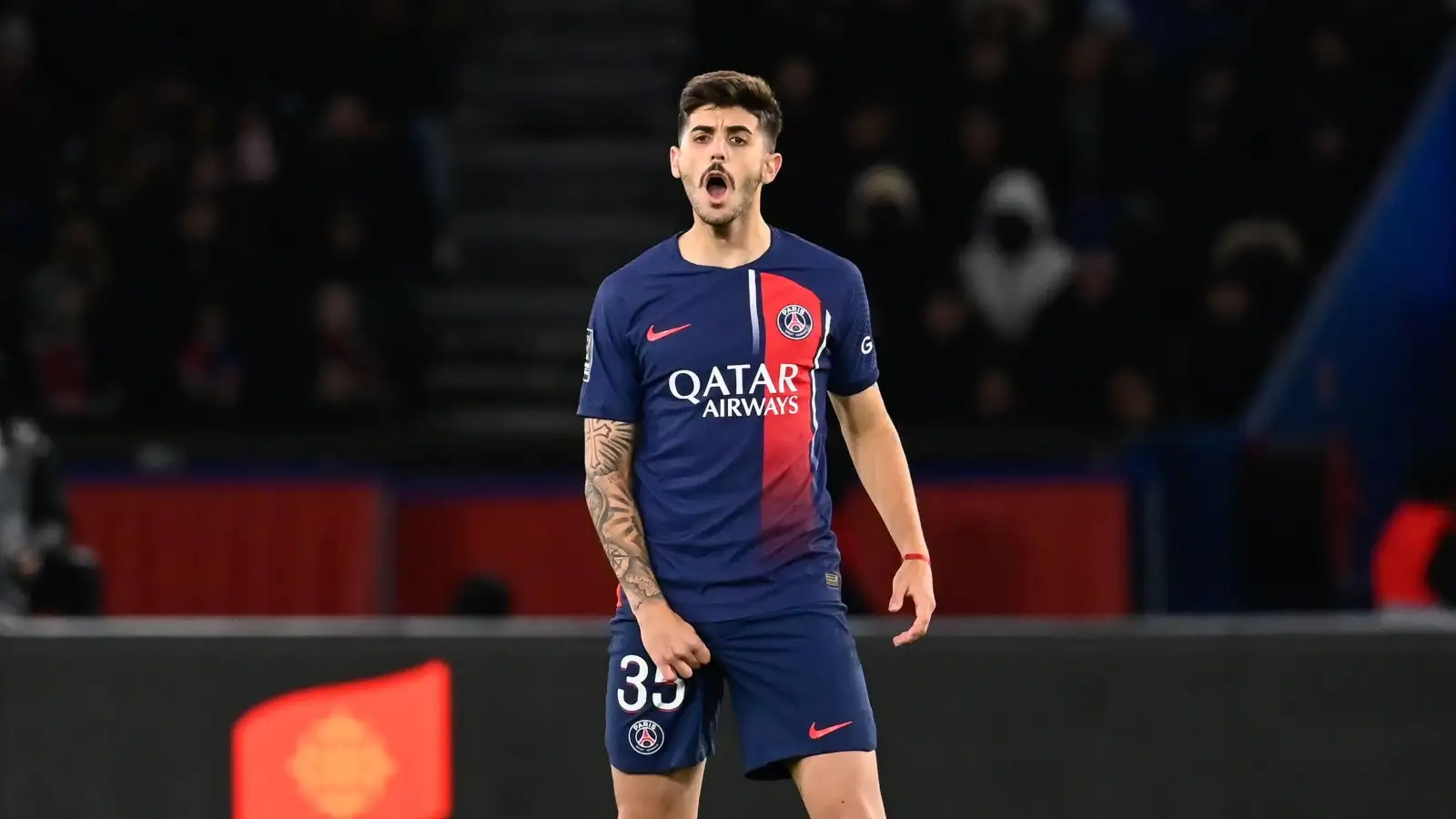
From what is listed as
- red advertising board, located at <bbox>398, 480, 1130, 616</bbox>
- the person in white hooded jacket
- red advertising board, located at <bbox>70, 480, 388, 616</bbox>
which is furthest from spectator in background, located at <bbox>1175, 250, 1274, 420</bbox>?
red advertising board, located at <bbox>70, 480, 388, 616</bbox>

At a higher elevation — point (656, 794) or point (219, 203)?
point (219, 203)

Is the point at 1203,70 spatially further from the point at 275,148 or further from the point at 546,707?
the point at 546,707

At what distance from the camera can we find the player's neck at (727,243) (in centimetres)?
472

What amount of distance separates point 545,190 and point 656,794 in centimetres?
768

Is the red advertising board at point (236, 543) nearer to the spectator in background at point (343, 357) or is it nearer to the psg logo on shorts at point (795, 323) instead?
the spectator in background at point (343, 357)

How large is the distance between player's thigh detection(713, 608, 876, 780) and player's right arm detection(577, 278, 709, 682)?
0.38ft

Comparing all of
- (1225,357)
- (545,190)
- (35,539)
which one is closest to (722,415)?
(35,539)

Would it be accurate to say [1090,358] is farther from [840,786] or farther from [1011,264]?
[840,786]

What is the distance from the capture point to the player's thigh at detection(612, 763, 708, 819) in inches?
187

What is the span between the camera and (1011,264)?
35.1ft

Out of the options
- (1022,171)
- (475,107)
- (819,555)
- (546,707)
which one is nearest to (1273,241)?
(1022,171)

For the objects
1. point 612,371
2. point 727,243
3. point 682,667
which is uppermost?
point 727,243

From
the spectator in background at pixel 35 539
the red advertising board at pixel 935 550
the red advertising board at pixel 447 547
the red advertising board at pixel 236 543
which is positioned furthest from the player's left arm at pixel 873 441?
the red advertising board at pixel 236 543

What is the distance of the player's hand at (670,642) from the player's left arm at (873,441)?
1.34ft
